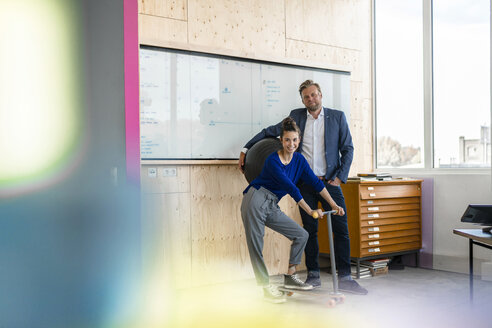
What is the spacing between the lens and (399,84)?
191 inches

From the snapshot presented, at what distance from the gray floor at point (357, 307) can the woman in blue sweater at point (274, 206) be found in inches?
8.6

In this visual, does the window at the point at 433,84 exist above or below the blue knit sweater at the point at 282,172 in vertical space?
above

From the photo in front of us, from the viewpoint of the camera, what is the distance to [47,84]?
74 cm

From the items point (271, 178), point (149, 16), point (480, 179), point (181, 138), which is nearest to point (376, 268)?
point (480, 179)

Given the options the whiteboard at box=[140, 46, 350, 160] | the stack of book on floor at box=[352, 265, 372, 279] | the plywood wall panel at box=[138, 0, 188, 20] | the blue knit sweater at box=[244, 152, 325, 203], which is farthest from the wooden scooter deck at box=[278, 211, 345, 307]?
the plywood wall panel at box=[138, 0, 188, 20]

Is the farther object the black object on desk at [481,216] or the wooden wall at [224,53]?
the wooden wall at [224,53]

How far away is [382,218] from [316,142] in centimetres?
105

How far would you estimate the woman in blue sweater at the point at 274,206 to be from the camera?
326 cm

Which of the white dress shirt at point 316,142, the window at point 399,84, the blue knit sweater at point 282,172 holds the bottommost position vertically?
the blue knit sweater at point 282,172

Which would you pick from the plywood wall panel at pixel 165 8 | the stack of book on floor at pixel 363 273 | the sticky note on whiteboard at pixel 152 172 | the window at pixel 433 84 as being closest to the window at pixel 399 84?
the window at pixel 433 84

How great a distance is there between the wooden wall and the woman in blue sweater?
2.05 ft

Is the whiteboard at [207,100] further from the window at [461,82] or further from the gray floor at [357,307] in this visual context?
the window at [461,82]

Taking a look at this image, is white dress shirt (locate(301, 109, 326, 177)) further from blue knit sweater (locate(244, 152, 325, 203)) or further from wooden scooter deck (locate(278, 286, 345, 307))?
wooden scooter deck (locate(278, 286, 345, 307))

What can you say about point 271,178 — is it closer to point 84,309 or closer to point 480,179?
point 480,179
